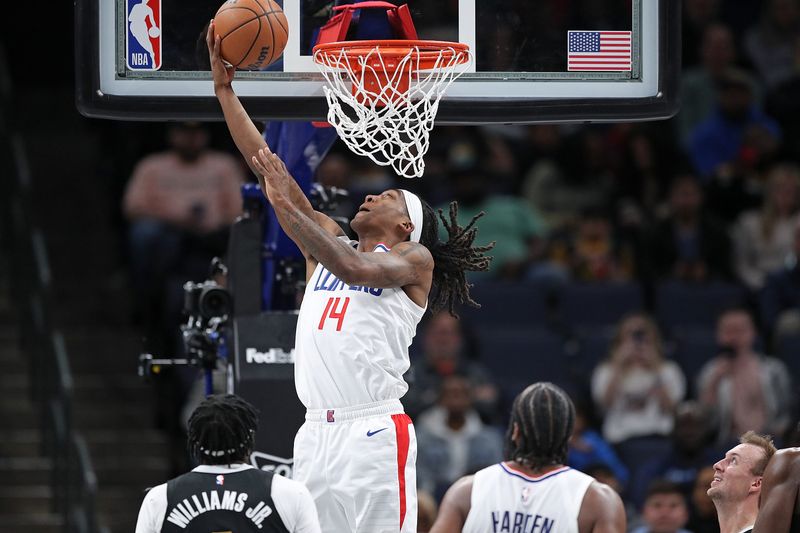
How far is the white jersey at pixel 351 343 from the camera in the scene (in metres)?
5.34

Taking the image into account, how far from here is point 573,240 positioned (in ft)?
38.0

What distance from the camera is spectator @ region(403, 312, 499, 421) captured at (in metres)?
9.51

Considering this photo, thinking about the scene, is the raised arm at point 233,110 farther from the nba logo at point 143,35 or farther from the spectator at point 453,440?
the spectator at point 453,440

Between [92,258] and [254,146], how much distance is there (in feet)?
22.1

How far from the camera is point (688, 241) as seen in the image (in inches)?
443

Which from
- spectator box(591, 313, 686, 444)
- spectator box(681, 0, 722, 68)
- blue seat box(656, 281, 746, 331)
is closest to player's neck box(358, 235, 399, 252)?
spectator box(591, 313, 686, 444)

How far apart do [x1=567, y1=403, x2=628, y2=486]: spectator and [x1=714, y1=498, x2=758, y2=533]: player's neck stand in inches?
130

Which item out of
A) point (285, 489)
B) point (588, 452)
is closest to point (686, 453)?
point (588, 452)

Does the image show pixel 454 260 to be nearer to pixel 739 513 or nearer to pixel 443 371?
pixel 739 513

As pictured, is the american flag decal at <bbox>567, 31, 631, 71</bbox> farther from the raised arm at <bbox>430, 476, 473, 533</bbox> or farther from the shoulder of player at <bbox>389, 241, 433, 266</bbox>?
the raised arm at <bbox>430, 476, 473, 533</bbox>

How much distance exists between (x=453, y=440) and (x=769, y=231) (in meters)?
3.50

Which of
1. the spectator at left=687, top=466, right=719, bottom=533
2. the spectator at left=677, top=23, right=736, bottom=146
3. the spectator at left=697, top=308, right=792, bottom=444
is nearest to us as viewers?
the spectator at left=687, top=466, right=719, bottom=533

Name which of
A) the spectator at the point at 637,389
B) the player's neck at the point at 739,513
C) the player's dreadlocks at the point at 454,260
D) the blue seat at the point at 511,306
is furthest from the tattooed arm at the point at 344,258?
the blue seat at the point at 511,306

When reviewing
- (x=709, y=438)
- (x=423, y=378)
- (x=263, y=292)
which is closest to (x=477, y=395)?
(x=423, y=378)
